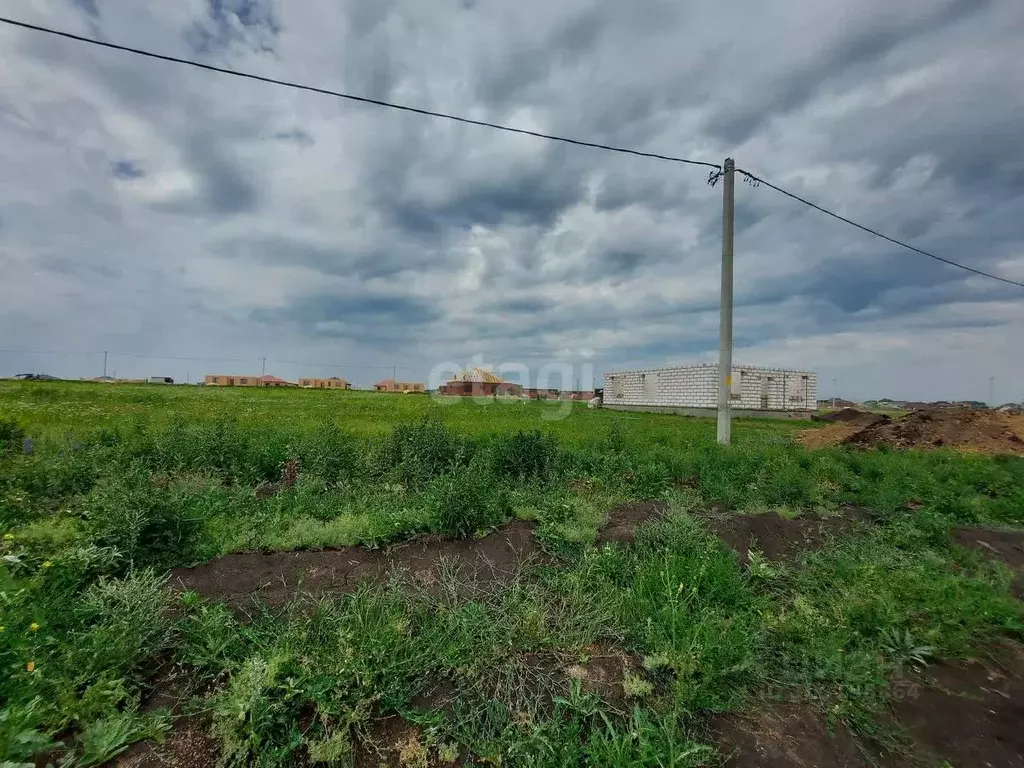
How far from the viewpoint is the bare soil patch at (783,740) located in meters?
2.36

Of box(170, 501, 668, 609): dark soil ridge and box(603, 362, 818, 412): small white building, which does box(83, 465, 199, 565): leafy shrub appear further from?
box(603, 362, 818, 412): small white building

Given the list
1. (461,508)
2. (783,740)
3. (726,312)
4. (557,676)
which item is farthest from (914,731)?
(726,312)

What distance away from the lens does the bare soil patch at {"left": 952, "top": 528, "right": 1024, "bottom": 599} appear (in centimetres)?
509

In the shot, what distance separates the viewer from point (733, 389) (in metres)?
34.8

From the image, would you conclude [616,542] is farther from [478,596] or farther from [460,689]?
[460,689]

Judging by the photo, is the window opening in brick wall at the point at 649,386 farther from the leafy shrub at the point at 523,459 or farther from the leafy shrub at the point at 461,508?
the leafy shrub at the point at 461,508

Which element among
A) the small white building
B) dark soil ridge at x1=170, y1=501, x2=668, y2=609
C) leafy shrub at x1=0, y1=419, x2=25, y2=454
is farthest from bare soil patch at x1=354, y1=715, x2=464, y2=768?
the small white building

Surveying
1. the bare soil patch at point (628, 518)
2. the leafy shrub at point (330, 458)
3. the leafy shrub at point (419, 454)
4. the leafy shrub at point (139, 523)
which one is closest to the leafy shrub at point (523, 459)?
the leafy shrub at point (419, 454)

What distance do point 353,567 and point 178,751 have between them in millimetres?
1811

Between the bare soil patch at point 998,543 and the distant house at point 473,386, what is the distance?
34492mm

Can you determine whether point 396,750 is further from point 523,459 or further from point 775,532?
point 523,459

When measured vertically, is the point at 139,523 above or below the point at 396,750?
A: above

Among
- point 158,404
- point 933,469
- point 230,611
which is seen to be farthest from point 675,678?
point 158,404

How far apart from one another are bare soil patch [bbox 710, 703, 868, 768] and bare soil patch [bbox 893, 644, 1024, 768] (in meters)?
0.37
